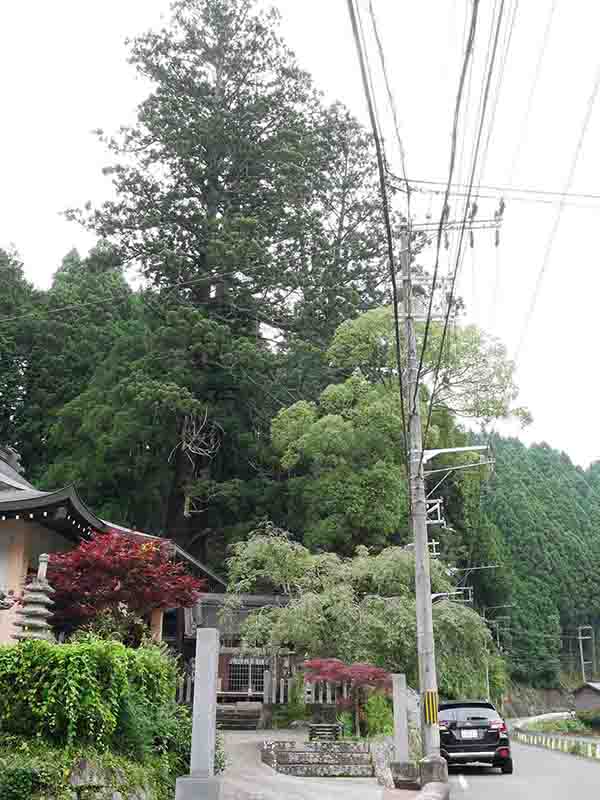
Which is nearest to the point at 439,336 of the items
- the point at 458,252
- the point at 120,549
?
the point at 120,549

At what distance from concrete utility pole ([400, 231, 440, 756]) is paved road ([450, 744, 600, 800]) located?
1081 mm

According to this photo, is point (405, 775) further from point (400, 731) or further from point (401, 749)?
point (400, 731)

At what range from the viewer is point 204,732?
8.47m

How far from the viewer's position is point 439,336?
1075 inches

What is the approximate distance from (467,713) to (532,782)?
7.90 feet

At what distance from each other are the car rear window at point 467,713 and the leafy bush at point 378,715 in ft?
4.39

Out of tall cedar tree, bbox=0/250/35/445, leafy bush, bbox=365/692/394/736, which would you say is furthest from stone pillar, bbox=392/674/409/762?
tall cedar tree, bbox=0/250/35/445

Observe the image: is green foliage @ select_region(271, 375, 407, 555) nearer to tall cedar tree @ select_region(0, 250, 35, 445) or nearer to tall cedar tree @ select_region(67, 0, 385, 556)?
tall cedar tree @ select_region(67, 0, 385, 556)

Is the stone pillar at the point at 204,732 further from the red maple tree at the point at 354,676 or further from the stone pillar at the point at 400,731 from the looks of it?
the red maple tree at the point at 354,676

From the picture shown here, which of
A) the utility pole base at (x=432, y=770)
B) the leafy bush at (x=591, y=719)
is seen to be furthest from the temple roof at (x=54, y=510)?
the leafy bush at (x=591, y=719)

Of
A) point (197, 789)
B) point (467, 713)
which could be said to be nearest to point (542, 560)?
point (467, 713)

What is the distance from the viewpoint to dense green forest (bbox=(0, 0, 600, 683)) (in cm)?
2795

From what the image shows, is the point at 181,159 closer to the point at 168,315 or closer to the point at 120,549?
the point at 168,315

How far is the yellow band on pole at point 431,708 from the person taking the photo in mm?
13547
